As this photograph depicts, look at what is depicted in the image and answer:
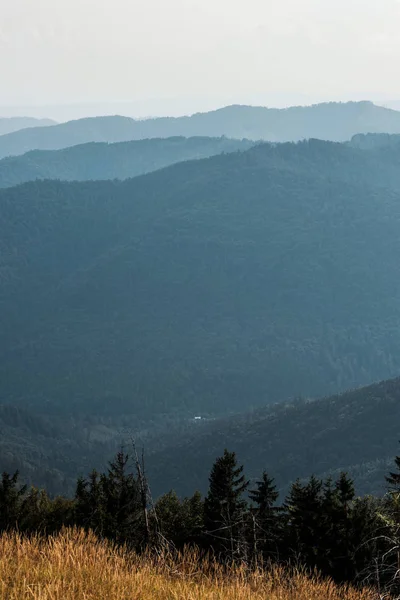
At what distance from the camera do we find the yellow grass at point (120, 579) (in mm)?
10102

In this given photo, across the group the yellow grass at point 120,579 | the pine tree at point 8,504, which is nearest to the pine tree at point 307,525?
the pine tree at point 8,504

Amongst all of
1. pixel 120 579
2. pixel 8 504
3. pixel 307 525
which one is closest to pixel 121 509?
pixel 307 525

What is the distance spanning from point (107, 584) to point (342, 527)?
→ 34.3m

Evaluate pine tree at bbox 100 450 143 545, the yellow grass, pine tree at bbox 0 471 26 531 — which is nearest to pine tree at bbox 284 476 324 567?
pine tree at bbox 100 450 143 545

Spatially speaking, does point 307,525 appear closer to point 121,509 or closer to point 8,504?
point 121,509

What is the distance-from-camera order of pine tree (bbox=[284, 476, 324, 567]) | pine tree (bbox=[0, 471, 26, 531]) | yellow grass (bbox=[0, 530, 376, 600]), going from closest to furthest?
yellow grass (bbox=[0, 530, 376, 600]), pine tree (bbox=[284, 476, 324, 567]), pine tree (bbox=[0, 471, 26, 531])

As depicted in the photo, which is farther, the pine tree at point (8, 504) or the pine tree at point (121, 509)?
the pine tree at point (8, 504)

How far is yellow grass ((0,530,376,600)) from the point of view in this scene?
1010 centimetres

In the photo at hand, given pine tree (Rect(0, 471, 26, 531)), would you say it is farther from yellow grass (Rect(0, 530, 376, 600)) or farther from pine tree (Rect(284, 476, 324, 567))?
yellow grass (Rect(0, 530, 376, 600))

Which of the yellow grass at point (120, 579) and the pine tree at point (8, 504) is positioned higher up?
the yellow grass at point (120, 579)

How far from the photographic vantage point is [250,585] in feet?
39.9

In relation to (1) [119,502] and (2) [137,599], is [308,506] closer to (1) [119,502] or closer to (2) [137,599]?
(1) [119,502]

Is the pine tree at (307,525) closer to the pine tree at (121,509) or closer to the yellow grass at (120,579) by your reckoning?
the pine tree at (121,509)

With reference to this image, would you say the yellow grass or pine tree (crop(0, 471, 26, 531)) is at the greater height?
the yellow grass
